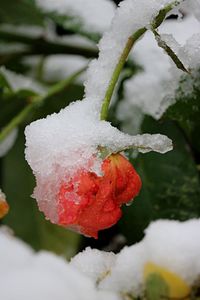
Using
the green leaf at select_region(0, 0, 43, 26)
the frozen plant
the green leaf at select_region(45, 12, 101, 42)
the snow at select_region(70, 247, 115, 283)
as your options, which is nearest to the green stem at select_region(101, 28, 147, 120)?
the frozen plant

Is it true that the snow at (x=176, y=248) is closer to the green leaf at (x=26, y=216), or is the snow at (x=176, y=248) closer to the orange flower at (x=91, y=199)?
the orange flower at (x=91, y=199)

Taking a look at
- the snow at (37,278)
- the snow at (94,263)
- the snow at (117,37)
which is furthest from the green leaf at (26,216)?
the snow at (37,278)

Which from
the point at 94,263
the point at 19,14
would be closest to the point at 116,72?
the point at 94,263

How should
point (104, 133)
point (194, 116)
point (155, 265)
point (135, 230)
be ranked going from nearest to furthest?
point (155, 265)
point (104, 133)
point (194, 116)
point (135, 230)

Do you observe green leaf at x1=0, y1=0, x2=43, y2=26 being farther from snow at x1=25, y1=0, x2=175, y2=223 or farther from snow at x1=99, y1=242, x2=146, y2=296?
snow at x1=99, y1=242, x2=146, y2=296

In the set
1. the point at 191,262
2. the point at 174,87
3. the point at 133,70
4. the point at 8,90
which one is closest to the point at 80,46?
the point at 133,70

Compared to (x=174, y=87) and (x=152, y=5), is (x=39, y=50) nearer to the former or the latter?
(x=174, y=87)

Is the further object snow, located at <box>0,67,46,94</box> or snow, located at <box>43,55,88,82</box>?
snow, located at <box>43,55,88,82</box>

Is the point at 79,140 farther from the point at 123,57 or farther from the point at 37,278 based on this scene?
the point at 37,278
